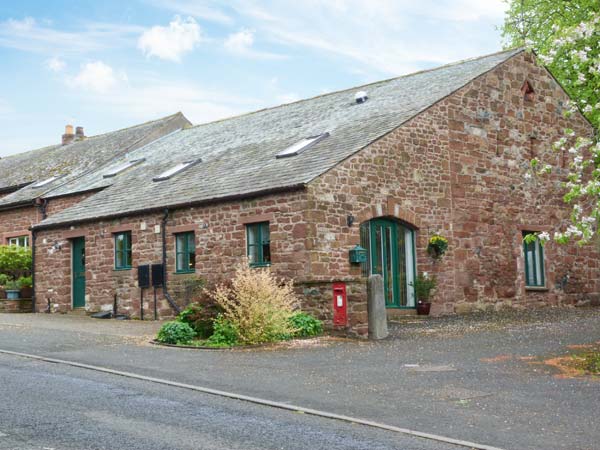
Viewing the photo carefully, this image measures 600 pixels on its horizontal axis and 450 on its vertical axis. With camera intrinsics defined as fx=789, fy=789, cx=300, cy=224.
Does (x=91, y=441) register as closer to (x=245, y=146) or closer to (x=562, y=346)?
(x=562, y=346)

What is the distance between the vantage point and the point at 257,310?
1468cm

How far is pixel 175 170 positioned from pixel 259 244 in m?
6.32

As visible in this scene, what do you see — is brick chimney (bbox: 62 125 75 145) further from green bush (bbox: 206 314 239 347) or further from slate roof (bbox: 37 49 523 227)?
green bush (bbox: 206 314 239 347)

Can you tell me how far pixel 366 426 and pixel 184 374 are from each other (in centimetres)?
396

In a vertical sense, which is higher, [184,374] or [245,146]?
[245,146]

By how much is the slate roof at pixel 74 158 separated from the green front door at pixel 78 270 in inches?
222

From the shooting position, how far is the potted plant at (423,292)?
20.6 metres

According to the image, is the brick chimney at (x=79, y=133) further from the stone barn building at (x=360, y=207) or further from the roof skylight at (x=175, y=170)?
the roof skylight at (x=175, y=170)

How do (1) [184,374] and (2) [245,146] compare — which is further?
(2) [245,146]

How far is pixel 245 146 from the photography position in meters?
24.3

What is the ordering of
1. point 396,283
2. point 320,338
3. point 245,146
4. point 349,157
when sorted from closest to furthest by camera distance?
point 320,338 < point 349,157 < point 396,283 < point 245,146

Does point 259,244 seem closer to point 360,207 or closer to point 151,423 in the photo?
point 360,207

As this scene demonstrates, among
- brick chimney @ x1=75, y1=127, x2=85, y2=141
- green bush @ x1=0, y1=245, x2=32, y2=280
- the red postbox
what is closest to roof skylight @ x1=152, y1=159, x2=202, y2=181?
green bush @ x1=0, y1=245, x2=32, y2=280

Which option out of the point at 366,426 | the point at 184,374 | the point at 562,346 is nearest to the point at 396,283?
the point at 562,346
